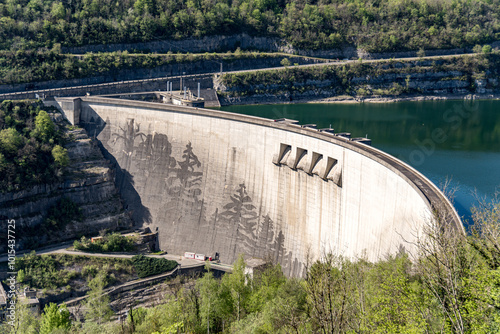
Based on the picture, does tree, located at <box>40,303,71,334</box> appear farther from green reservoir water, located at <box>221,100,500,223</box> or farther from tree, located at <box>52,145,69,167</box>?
green reservoir water, located at <box>221,100,500,223</box>

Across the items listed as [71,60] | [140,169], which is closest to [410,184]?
[140,169]

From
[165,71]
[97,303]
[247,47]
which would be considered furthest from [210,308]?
[247,47]

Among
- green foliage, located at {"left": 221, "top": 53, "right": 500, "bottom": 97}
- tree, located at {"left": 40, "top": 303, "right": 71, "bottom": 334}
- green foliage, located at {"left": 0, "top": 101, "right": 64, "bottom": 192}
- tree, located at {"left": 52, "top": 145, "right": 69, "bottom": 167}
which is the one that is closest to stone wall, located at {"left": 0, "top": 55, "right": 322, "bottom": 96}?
green foliage, located at {"left": 221, "top": 53, "right": 500, "bottom": 97}

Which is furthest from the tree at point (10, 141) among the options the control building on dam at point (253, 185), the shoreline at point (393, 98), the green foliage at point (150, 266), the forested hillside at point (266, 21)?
the shoreline at point (393, 98)

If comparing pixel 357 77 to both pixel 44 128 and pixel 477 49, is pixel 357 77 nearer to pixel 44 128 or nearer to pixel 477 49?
pixel 477 49

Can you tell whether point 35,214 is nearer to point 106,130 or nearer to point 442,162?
point 106,130

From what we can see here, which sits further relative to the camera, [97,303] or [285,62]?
[285,62]

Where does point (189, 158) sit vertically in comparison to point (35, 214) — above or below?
above
